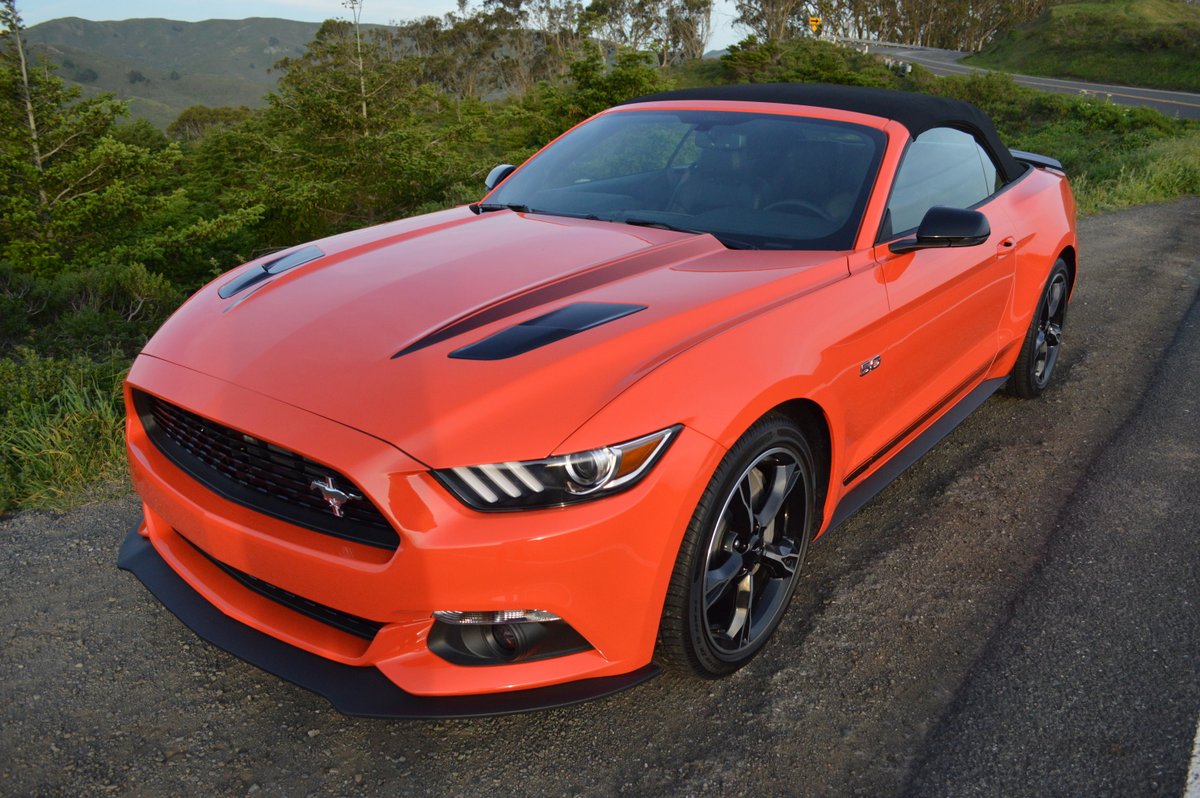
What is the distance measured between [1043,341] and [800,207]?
2.24m

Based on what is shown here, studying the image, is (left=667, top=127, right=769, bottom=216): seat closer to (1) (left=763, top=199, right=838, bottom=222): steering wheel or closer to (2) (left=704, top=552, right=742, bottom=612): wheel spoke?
(1) (left=763, top=199, right=838, bottom=222): steering wheel

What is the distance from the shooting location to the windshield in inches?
127

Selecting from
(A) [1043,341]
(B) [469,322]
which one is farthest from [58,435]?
(A) [1043,341]

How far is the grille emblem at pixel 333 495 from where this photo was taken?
2.08m

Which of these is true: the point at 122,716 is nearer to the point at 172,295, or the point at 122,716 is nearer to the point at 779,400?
the point at 779,400

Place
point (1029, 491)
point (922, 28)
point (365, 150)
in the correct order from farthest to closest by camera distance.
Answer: point (922, 28) → point (365, 150) → point (1029, 491)

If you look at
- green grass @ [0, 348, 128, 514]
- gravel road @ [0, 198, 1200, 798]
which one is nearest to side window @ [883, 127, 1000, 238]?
gravel road @ [0, 198, 1200, 798]

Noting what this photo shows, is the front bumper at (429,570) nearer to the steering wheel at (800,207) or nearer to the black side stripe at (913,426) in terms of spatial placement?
the black side stripe at (913,426)

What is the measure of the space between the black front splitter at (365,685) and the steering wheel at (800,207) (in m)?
1.70

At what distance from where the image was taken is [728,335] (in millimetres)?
2424

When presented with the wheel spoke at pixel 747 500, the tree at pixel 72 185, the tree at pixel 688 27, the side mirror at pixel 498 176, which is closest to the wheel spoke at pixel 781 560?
the wheel spoke at pixel 747 500

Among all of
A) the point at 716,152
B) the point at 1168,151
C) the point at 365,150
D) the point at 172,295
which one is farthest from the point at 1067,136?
the point at 716,152

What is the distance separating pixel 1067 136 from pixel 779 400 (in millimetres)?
24888

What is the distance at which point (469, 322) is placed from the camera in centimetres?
248
